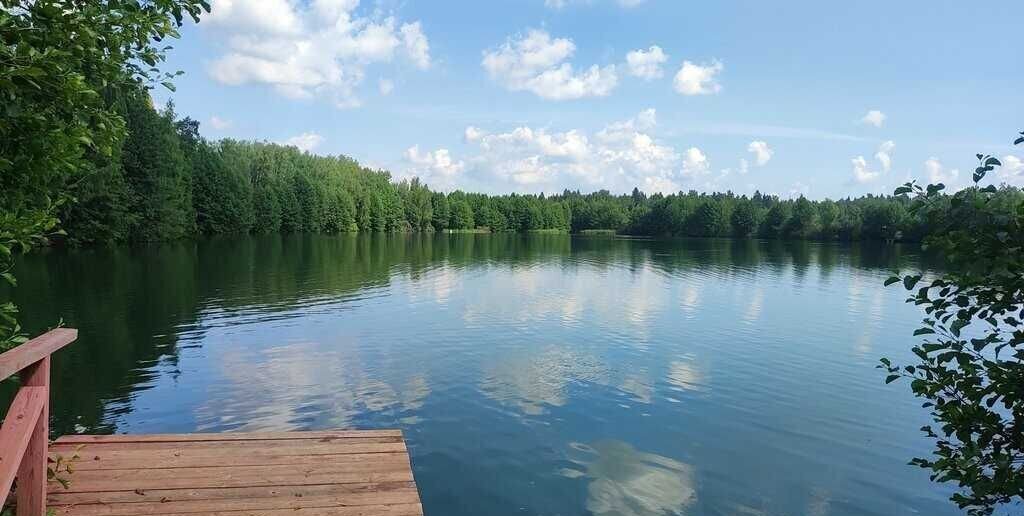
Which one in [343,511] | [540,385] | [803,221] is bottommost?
[540,385]

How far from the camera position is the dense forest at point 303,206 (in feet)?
178

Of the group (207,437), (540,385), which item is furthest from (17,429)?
(540,385)

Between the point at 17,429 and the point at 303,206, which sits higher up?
the point at 303,206

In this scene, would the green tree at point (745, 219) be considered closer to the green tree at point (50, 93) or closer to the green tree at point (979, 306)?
the green tree at point (979, 306)

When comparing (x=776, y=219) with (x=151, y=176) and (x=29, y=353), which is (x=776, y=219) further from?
(x=29, y=353)

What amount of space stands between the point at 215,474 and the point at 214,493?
1.32 feet

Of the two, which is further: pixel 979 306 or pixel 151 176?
pixel 151 176

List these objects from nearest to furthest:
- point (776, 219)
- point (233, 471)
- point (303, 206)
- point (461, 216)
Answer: point (233, 471) → point (303, 206) → point (776, 219) → point (461, 216)

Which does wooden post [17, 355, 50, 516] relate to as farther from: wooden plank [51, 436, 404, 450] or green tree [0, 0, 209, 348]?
wooden plank [51, 436, 404, 450]

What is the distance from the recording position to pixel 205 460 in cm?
600

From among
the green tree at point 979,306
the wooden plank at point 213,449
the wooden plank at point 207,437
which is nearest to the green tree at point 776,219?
the wooden plank at point 207,437

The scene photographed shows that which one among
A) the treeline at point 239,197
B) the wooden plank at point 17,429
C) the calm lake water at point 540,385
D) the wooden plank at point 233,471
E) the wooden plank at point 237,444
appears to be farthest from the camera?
the treeline at point 239,197

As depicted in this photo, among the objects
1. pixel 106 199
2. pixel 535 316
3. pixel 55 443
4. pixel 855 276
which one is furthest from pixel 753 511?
pixel 106 199

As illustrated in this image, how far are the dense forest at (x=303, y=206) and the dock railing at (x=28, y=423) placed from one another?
2375 millimetres
